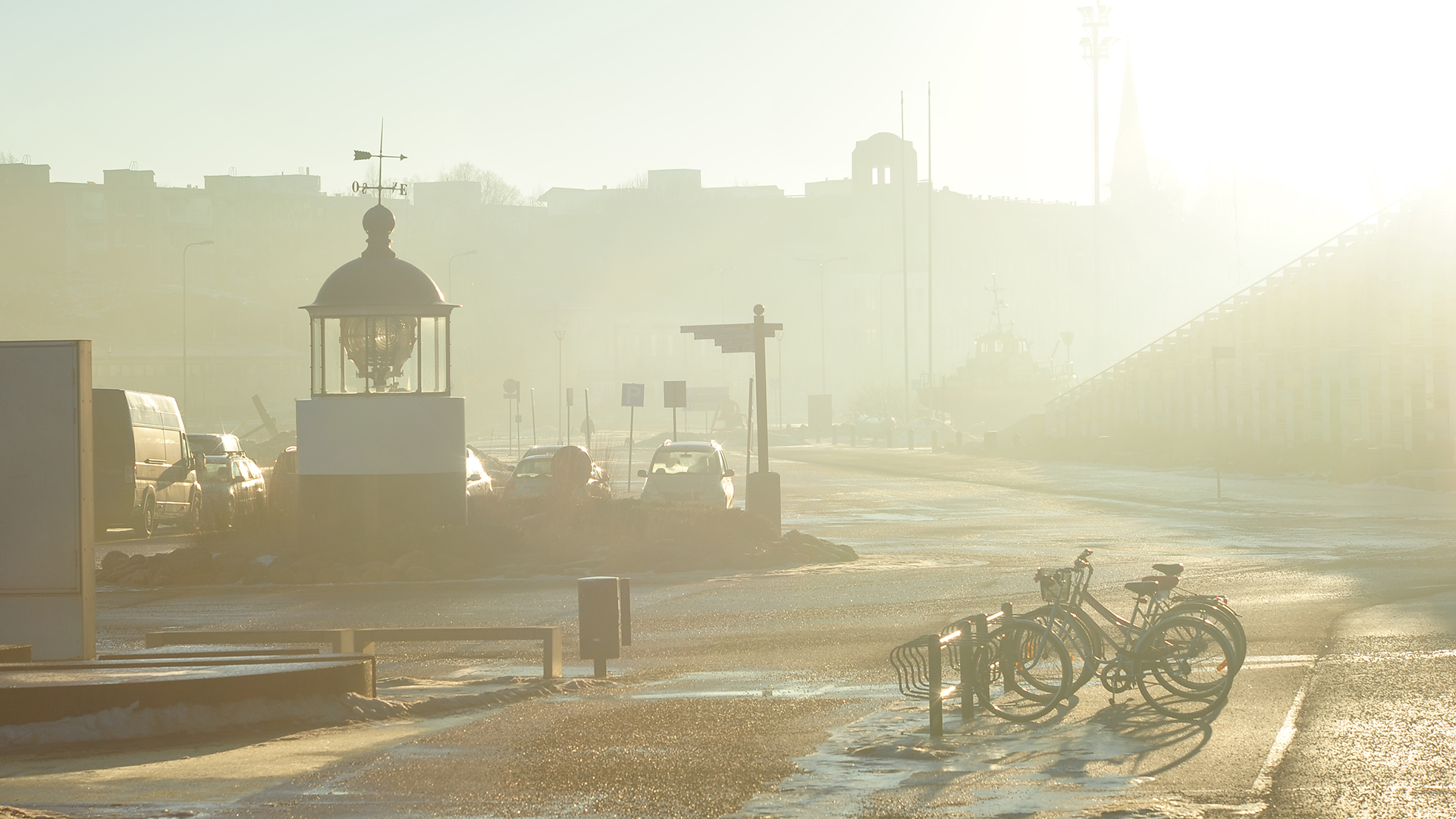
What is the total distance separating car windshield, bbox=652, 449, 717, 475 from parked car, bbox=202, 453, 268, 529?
7.39 m

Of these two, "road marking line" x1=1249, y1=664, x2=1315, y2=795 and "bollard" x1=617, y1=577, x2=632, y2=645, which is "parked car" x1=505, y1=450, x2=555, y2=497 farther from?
"road marking line" x1=1249, y1=664, x2=1315, y2=795

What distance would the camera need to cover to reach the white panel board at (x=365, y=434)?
1945cm

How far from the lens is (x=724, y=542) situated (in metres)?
21.2

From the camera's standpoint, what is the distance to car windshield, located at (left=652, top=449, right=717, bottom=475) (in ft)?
90.7

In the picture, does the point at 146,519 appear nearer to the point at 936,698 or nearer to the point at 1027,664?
the point at 1027,664

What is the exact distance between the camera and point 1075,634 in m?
9.81

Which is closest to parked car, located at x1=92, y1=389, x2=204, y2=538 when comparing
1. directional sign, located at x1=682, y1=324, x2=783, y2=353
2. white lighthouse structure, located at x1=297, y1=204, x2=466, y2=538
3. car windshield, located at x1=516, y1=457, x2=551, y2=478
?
car windshield, located at x1=516, y1=457, x2=551, y2=478

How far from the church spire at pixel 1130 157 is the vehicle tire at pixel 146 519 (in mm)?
167755

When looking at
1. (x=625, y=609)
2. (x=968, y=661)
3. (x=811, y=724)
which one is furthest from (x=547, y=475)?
(x=968, y=661)

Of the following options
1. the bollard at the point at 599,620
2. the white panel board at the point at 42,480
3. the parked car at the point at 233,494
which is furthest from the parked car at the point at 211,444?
the bollard at the point at 599,620

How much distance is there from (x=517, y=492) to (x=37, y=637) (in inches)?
695

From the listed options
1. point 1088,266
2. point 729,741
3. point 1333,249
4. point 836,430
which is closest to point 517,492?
point 729,741

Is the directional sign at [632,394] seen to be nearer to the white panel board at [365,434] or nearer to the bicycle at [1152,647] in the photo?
the white panel board at [365,434]

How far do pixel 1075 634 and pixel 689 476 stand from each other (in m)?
17.8
